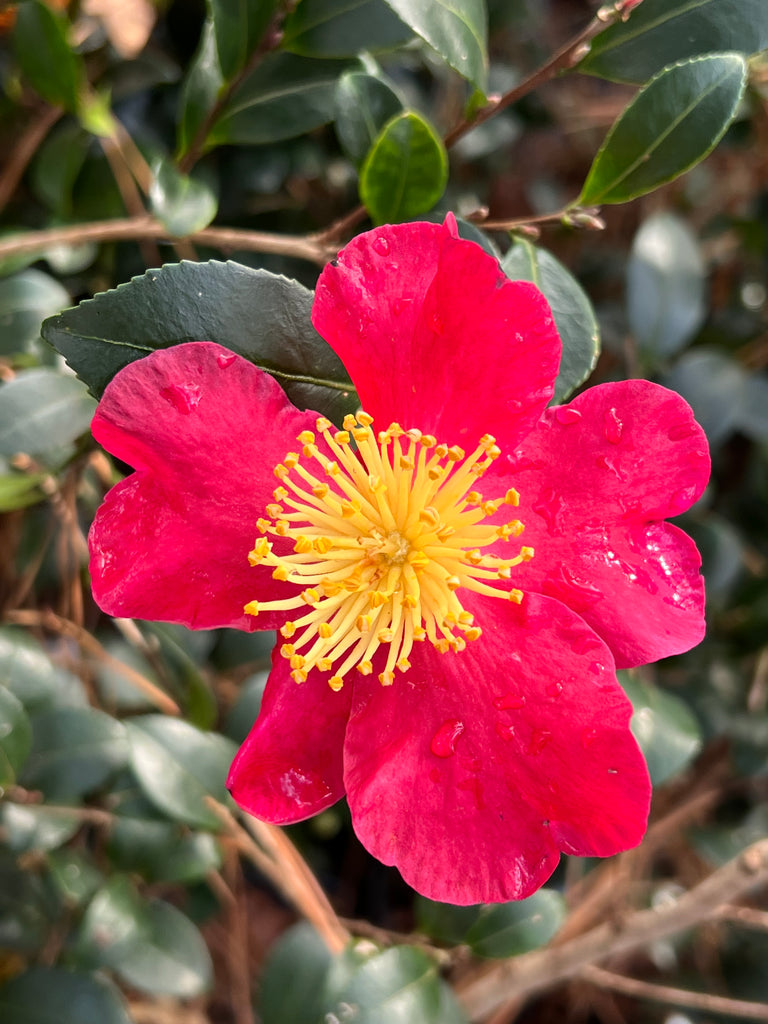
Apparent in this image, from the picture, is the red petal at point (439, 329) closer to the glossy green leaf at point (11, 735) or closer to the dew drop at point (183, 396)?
the dew drop at point (183, 396)

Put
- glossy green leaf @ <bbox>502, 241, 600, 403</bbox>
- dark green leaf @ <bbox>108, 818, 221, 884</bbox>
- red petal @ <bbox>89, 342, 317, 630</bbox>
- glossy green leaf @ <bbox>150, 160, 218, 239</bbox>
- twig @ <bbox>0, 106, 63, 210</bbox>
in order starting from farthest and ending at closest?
twig @ <bbox>0, 106, 63, 210</bbox> < dark green leaf @ <bbox>108, 818, 221, 884</bbox> < glossy green leaf @ <bbox>150, 160, 218, 239</bbox> < glossy green leaf @ <bbox>502, 241, 600, 403</bbox> < red petal @ <bbox>89, 342, 317, 630</bbox>

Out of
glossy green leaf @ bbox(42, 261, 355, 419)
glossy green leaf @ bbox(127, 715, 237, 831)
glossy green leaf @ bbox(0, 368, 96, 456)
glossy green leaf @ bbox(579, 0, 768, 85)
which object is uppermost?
glossy green leaf @ bbox(579, 0, 768, 85)

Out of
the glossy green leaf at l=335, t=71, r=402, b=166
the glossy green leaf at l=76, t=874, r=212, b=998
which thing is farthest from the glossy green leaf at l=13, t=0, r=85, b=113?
the glossy green leaf at l=76, t=874, r=212, b=998

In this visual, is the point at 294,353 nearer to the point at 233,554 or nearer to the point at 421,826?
the point at 233,554

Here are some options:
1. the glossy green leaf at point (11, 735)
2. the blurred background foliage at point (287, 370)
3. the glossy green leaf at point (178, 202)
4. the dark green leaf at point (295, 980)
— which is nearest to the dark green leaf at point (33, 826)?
the blurred background foliage at point (287, 370)

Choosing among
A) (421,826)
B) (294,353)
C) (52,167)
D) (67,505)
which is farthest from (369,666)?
(52,167)

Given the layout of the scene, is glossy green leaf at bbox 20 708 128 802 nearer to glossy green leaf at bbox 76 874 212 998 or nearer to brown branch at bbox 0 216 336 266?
glossy green leaf at bbox 76 874 212 998
